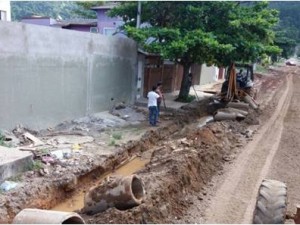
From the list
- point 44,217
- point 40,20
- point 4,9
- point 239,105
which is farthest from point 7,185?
point 40,20

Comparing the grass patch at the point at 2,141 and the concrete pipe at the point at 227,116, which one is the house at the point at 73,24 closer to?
the concrete pipe at the point at 227,116

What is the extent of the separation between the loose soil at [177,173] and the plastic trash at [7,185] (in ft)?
0.67

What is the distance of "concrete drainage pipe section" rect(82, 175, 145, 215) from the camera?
7.14 metres

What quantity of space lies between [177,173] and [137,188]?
1441 millimetres

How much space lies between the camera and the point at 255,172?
9.70 metres

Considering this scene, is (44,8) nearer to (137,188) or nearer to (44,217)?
(137,188)

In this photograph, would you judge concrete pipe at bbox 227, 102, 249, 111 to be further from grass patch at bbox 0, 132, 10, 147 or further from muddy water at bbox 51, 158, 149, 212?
grass patch at bbox 0, 132, 10, 147

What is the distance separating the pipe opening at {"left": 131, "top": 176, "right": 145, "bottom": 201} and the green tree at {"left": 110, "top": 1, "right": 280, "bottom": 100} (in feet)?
30.3

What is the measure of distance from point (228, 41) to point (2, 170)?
40.3 feet

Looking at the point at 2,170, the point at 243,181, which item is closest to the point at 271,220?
the point at 243,181

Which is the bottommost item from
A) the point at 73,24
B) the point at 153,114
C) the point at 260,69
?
the point at 260,69

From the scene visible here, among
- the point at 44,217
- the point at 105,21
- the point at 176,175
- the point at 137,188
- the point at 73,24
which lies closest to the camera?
the point at 44,217

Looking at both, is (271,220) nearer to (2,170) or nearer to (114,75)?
(2,170)

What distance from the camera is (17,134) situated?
11.7 metres
